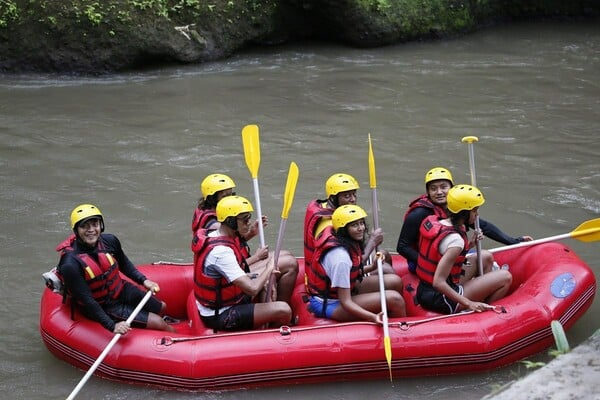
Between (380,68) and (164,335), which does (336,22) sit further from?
(164,335)

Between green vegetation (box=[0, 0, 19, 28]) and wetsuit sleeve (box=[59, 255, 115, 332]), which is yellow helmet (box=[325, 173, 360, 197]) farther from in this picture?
green vegetation (box=[0, 0, 19, 28])

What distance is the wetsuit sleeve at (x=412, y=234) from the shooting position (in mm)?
5531

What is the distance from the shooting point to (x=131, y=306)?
5.30 m

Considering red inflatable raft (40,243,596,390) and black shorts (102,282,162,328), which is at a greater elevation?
black shorts (102,282,162,328)

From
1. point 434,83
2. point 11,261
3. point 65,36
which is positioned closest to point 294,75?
point 434,83

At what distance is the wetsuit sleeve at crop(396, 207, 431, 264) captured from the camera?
5.53 m

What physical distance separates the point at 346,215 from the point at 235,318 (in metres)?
0.93

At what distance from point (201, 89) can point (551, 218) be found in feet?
18.2

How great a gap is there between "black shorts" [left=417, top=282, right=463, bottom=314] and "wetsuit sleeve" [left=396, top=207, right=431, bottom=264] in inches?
13.5

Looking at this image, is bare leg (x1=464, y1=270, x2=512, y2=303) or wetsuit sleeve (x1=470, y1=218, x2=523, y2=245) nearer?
bare leg (x1=464, y1=270, x2=512, y2=303)

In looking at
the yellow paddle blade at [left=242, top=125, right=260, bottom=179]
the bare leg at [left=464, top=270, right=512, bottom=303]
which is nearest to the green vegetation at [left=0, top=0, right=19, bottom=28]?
the yellow paddle blade at [left=242, top=125, right=260, bottom=179]

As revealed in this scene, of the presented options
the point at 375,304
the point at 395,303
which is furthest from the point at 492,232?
the point at 375,304

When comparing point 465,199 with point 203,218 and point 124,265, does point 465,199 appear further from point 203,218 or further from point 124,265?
point 124,265

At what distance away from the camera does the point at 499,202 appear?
25.4ft
